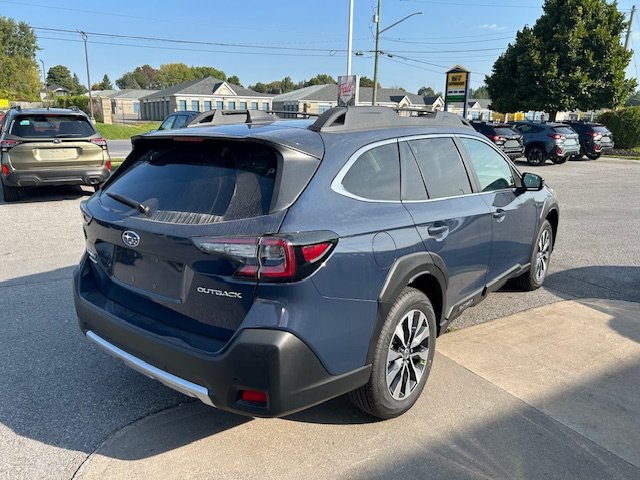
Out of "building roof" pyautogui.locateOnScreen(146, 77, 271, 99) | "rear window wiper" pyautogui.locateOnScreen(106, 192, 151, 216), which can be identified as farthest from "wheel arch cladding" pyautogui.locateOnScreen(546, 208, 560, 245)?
"building roof" pyautogui.locateOnScreen(146, 77, 271, 99)

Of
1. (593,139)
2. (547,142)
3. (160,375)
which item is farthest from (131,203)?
(593,139)

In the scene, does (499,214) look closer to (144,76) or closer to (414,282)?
(414,282)

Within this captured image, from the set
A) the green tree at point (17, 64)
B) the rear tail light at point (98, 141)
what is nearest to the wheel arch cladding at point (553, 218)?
the rear tail light at point (98, 141)

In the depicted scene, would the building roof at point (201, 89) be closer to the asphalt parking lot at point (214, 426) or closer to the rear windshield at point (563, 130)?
the rear windshield at point (563, 130)

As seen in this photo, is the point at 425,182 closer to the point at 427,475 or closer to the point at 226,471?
the point at 427,475

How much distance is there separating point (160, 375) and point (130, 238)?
727 mm

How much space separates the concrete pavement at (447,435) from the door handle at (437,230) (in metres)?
1.05

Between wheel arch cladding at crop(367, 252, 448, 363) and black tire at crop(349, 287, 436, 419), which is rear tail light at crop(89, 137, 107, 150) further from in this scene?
black tire at crop(349, 287, 436, 419)

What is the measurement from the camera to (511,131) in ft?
66.0

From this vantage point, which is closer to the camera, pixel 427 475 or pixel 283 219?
pixel 283 219

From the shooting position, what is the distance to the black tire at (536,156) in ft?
66.6

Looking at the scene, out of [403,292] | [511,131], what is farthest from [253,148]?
[511,131]

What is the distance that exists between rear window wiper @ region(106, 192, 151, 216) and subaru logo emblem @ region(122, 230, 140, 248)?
5.1 inches

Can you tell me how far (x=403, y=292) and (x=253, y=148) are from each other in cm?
117
